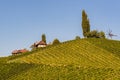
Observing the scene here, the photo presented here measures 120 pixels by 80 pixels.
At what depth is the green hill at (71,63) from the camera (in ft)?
157

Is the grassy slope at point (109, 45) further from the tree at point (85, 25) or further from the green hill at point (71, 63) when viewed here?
the tree at point (85, 25)

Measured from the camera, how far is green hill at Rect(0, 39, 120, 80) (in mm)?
47806

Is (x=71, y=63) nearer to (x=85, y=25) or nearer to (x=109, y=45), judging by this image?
(x=109, y=45)

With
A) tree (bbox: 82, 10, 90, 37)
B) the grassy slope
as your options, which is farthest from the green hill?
tree (bbox: 82, 10, 90, 37)

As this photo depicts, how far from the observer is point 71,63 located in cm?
6681

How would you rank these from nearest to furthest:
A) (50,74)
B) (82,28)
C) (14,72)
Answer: (50,74) → (14,72) → (82,28)

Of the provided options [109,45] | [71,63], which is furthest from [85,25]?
[71,63]

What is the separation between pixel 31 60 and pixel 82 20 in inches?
2080

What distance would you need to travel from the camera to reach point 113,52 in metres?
81.9

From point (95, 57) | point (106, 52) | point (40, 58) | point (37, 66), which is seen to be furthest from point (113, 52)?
point (37, 66)

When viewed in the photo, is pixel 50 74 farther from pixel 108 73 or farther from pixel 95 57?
pixel 95 57

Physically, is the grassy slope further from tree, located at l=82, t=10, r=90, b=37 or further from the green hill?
tree, located at l=82, t=10, r=90, b=37

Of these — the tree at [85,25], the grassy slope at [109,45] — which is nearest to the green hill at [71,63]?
the grassy slope at [109,45]

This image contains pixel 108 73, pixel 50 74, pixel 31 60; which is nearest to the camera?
pixel 108 73
